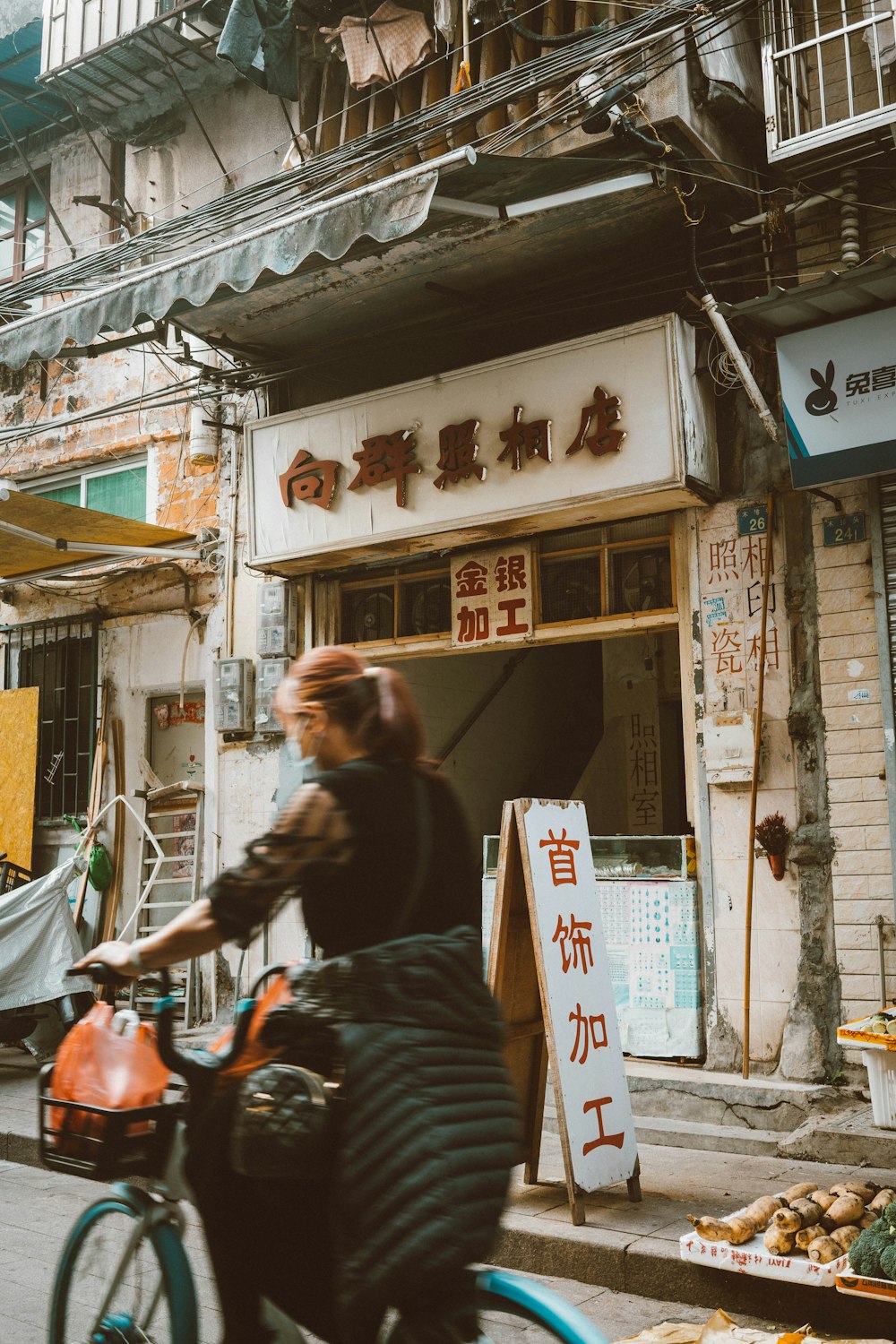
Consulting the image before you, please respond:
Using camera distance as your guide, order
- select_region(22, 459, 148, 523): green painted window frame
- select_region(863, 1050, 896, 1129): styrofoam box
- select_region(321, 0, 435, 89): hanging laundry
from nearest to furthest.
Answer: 1. select_region(863, 1050, 896, 1129): styrofoam box
2. select_region(321, 0, 435, 89): hanging laundry
3. select_region(22, 459, 148, 523): green painted window frame

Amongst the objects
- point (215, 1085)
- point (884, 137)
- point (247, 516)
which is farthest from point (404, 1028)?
point (247, 516)

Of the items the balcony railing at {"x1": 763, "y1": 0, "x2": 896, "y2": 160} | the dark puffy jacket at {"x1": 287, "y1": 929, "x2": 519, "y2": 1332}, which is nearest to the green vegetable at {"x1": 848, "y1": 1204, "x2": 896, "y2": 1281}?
the dark puffy jacket at {"x1": 287, "y1": 929, "x2": 519, "y2": 1332}

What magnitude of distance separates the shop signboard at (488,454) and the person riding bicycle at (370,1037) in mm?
4909

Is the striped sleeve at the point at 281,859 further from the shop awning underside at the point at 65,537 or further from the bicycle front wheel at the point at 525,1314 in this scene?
the shop awning underside at the point at 65,537

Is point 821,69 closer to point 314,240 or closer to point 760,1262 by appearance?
point 314,240

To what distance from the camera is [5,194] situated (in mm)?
13055

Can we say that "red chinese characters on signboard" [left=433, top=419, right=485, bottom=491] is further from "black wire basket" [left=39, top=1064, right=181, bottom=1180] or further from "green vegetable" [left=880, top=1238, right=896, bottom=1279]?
"black wire basket" [left=39, top=1064, right=181, bottom=1180]

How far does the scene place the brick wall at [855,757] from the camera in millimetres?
6504

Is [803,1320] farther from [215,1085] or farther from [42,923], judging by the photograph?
[42,923]

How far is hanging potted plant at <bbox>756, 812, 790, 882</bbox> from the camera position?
22.5ft

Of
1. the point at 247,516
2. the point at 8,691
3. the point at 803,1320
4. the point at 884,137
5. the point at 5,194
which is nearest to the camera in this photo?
the point at 803,1320

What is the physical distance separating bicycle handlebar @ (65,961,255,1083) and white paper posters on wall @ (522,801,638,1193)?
2.36 metres

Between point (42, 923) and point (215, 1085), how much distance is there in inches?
248

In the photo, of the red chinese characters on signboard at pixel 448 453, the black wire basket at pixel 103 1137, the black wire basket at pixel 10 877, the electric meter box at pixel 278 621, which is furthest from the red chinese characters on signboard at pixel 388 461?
the black wire basket at pixel 103 1137
